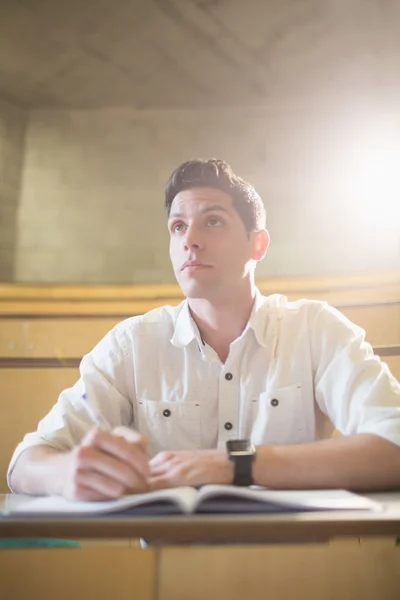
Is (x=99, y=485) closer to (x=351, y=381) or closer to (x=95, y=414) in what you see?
(x=95, y=414)

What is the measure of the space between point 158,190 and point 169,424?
441mm

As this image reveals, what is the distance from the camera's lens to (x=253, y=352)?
961mm

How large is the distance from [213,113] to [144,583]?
0.85 m

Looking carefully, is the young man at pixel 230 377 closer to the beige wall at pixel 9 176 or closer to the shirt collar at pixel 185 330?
the shirt collar at pixel 185 330

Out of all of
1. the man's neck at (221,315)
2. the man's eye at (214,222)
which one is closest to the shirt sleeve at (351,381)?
the man's neck at (221,315)

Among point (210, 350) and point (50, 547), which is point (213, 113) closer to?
point (210, 350)

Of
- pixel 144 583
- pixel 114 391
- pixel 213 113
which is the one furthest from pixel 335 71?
pixel 144 583

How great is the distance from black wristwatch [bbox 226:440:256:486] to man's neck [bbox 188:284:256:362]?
0.32 metres

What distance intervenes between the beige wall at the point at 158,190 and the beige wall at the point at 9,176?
0.05 ft

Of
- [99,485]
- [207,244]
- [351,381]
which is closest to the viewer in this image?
[99,485]

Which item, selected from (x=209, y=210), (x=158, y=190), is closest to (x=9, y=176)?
(x=158, y=190)

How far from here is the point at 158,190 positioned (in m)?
1.04

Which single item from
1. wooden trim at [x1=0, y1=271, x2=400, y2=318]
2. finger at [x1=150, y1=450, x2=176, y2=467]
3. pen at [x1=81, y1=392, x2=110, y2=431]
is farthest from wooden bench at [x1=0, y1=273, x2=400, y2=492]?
finger at [x1=150, y1=450, x2=176, y2=467]

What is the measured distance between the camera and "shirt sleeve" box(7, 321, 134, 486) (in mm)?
830
